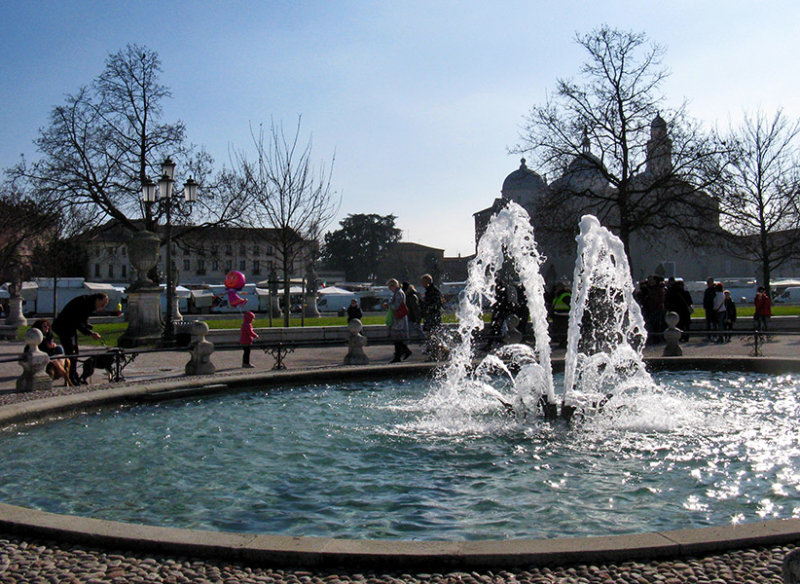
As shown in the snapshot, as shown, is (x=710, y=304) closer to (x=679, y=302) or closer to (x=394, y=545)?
(x=679, y=302)

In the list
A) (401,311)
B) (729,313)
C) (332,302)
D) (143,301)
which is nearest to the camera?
(401,311)

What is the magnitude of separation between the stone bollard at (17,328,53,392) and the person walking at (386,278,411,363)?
6.32 metres

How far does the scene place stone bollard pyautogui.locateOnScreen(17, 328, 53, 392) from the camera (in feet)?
36.9

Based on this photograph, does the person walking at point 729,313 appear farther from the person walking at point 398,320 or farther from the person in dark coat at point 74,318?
the person in dark coat at point 74,318

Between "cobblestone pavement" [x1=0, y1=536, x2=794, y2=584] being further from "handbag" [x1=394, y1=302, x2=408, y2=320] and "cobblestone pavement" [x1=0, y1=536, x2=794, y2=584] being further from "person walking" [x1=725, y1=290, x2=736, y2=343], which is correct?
"person walking" [x1=725, y1=290, x2=736, y2=343]

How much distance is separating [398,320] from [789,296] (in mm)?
46420

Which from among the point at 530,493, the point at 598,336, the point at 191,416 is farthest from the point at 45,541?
the point at 598,336

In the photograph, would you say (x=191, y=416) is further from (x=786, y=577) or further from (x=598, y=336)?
(x=598, y=336)

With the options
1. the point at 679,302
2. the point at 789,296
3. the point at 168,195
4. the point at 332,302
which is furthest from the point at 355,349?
the point at 789,296

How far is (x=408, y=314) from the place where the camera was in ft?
53.5

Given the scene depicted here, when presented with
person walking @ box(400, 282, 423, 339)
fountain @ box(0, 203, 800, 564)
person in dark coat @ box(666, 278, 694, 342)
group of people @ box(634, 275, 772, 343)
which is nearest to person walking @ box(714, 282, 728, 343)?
group of people @ box(634, 275, 772, 343)

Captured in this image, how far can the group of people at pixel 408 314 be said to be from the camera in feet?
49.6

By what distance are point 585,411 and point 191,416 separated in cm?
475

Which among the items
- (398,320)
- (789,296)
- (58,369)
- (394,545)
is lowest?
(394,545)
